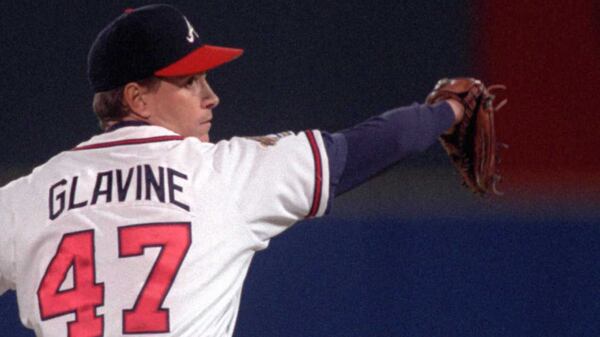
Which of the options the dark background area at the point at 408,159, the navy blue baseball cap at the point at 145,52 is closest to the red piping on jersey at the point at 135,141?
the navy blue baseball cap at the point at 145,52

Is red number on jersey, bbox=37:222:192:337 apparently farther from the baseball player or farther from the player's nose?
the player's nose

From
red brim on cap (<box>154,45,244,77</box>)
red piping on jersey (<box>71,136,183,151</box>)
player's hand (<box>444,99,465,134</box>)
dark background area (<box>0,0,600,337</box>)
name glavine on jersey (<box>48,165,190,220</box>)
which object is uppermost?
red brim on cap (<box>154,45,244,77</box>)

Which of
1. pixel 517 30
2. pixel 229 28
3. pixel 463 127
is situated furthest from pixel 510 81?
pixel 463 127

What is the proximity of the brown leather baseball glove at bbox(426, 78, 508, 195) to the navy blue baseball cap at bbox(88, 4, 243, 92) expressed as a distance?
15.9 inches

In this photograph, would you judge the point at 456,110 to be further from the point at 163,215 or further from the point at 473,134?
the point at 163,215

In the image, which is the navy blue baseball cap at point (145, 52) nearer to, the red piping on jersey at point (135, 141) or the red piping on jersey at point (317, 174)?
the red piping on jersey at point (135, 141)

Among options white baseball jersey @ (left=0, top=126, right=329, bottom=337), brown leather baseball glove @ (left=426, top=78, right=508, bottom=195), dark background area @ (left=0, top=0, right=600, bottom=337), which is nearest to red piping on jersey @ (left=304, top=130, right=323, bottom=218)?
white baseball jersey @ (left=0, top=126, right=329, bottom=337)

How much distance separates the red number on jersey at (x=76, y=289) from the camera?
66.5 inches

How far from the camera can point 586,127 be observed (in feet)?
11.3

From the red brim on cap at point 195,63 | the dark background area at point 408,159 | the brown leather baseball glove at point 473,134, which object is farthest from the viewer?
the dark background area at point 408,159

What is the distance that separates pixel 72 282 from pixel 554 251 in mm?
1881

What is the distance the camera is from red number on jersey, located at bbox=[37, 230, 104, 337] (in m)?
1.69

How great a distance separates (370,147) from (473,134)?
0.35 m

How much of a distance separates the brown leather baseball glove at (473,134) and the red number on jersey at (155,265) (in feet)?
1.70
